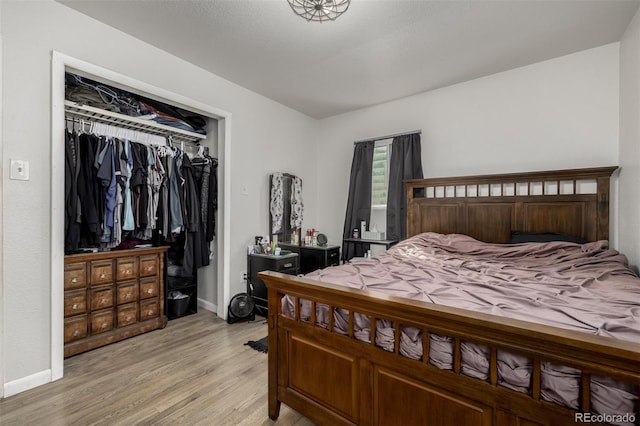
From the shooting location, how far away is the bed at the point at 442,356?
0.82 metres

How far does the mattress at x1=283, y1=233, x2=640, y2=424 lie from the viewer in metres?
0.89

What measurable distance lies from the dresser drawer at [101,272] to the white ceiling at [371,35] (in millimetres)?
1889

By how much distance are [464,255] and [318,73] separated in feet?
7.37

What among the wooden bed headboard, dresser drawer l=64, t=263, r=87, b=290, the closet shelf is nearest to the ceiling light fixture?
the closet shelf

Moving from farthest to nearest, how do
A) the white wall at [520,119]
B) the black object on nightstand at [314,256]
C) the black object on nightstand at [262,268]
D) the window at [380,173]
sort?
1. the window at [380,173]
2. the black object on nightstand at [314,256]
3. the black object on nightstand at [262,268]
4. the white wall at [520,119]

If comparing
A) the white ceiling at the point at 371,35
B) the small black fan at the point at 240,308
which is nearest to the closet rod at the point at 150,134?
the white ceiling at the point at 371,35

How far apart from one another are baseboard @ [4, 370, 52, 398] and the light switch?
127 centimetres

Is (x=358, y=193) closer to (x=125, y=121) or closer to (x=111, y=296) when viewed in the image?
(x=125, y=121)

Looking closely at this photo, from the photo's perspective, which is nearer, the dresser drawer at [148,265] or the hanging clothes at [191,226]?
the dresser drawer at [148,265]

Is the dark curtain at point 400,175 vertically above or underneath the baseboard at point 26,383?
above

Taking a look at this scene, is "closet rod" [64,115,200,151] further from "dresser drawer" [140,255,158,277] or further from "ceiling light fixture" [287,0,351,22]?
"ceiling light fixture" [287,0,351,22]

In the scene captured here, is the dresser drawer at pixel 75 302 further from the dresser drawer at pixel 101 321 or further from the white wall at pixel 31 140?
the white wall at pixel 31 140

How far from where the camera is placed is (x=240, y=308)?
3.00m

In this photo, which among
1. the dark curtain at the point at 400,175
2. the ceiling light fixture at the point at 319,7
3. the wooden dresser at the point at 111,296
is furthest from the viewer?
the dark curtain at the point at 400,175
